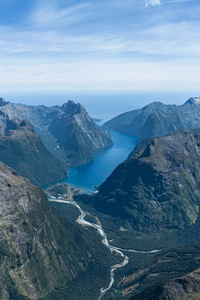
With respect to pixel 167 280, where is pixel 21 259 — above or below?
below

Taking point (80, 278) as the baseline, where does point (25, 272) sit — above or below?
above

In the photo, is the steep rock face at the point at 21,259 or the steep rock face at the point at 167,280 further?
the steep rock face at the point at 21,259

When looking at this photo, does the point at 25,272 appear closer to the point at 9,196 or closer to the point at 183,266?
the point at 9,196

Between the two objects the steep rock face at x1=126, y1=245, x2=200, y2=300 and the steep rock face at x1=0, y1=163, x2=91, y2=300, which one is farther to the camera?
the steep rock face at x1=0, y1=163, x2=91, y2=300

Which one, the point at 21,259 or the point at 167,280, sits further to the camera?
the point at 21,259

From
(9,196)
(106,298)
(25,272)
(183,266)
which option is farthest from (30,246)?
(183,266)

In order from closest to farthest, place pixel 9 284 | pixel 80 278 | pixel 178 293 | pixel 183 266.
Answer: pixel 178 293, pixel 9 284, pixel 183 266, pixel 80 278

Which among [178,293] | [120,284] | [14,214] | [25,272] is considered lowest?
[120,284]

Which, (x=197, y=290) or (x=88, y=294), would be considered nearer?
(x=197, y=290)

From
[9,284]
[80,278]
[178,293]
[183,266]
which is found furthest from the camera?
[80,278]

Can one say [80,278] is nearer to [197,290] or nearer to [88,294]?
[88,294]
